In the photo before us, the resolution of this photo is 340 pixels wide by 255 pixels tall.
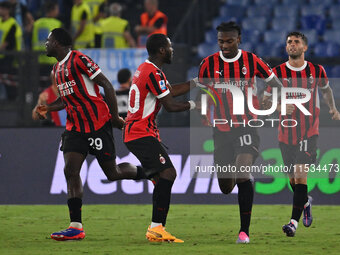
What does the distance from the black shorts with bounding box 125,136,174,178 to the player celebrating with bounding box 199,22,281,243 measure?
55 cm

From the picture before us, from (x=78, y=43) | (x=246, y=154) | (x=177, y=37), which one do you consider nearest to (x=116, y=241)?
(x=246, y=154)

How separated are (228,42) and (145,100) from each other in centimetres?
93

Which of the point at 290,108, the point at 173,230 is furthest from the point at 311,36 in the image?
the point at 173,230

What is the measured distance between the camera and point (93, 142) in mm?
8375

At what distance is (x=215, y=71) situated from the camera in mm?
8148

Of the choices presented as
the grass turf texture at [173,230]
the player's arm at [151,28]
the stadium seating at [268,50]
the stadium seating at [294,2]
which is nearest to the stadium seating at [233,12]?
the stadium seating at [294,2]

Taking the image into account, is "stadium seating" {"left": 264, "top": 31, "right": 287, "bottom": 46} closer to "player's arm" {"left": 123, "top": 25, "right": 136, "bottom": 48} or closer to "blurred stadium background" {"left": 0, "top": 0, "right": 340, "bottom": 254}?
"player's arm" {"left": 123, "top": 25, "right": 136, "bottom": 48}

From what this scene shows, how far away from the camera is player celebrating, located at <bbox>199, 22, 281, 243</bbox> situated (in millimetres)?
7898

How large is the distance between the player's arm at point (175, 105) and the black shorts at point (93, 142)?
34.3 inches

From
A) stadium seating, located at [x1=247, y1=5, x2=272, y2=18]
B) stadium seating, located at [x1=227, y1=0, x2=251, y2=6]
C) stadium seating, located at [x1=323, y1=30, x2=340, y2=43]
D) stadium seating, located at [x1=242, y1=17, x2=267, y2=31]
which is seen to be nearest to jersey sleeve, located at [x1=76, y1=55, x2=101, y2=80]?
stadium seating, located at [x1=323, y1=30, x2=340, y2=43]

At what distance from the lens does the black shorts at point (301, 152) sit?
8.78 metres

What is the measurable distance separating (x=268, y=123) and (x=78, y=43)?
13.1ft

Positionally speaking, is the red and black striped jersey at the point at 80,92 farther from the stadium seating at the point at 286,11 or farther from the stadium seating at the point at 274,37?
the stadium seating at the point at 286,11

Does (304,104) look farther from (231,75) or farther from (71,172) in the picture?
(71,172)
